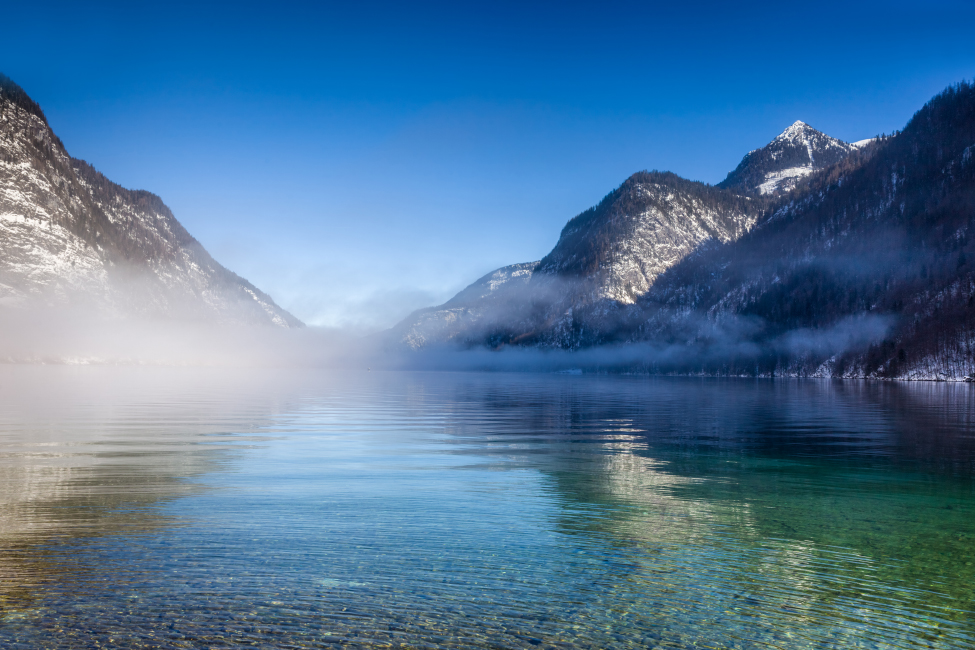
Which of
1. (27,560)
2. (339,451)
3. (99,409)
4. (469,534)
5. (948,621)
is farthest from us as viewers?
(99,409)

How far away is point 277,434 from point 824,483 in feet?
88.4

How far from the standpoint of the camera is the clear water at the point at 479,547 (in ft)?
30.5

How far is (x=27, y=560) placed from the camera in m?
11.9

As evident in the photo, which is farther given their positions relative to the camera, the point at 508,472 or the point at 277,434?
the point at 277,434

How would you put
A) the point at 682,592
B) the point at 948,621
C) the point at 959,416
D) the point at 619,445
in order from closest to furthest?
1. the point at 948,621
2. the point at 682,592
3. the point at 619,445
4. the point at 959,416

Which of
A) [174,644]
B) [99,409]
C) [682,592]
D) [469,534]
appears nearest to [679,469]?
[469,534]

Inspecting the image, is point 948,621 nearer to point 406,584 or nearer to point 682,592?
point 682,592

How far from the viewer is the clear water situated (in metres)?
9.29

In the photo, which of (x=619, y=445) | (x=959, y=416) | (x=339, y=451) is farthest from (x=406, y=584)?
(x=959, y=416)

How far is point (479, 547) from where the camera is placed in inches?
529

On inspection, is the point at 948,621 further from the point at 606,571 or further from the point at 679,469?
the point at 679,469

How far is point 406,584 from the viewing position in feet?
36.2

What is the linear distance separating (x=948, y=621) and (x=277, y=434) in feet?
106

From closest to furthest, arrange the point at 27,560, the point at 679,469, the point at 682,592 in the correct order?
the point at 682,592 < the point at 27,560 < the point at 679,469
